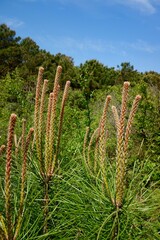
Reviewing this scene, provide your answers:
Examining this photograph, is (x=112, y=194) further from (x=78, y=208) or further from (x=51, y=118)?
(x=51, y=118)

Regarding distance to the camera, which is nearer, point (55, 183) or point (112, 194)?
point (112, 194)

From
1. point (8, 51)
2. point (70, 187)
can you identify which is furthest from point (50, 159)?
point (8, 51)

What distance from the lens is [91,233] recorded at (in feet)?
6.85

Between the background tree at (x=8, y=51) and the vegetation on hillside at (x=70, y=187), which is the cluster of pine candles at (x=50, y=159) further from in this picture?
the background tree at (x=8, y=51)

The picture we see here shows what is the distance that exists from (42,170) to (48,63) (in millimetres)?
30825

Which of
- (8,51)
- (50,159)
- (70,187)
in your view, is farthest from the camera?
(8,51)

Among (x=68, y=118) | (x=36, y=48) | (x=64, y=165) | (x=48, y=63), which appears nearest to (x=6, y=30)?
(x=36, y=48)

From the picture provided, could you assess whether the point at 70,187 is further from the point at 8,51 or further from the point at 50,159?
the point at 8,51

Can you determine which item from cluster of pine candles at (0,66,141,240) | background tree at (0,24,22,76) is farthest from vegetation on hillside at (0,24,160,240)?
background tree at (0,24,22,76)

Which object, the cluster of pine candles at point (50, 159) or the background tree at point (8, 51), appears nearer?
the cluster of pine candles at point (50, 159)

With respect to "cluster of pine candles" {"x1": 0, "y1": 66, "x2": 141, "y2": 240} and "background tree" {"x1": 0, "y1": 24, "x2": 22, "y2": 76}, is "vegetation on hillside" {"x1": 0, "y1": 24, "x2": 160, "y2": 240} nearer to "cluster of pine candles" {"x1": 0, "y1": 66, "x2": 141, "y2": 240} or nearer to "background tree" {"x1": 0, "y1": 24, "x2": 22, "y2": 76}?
"cluster of pine candles" {"x1": 0, "y1": 66, "x2": 141, "y2": 240}

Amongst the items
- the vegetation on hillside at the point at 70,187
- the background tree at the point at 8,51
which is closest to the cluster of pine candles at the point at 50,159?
the vegetation on hillside at the point at 70,187

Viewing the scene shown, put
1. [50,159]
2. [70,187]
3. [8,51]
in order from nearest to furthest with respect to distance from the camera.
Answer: [50,159] → [70,187] → [8,51]

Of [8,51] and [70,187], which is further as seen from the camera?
[8,51]
